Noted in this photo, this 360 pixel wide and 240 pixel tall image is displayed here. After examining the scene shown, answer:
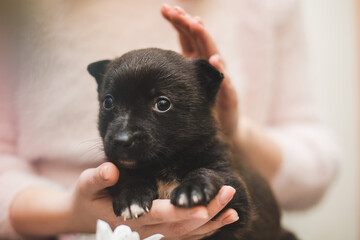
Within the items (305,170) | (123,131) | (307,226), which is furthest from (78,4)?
(305,170)

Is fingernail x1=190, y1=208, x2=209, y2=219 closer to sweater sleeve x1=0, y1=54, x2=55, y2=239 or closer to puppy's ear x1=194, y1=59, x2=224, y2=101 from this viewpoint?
puppy's ear x1=194, y1=59, x2=224, y2=101

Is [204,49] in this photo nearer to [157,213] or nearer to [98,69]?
[98,69]

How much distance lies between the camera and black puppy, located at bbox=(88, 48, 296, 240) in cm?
110

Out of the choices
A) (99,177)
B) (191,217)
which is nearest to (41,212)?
(99,177)

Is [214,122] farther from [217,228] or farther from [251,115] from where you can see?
[251,115]

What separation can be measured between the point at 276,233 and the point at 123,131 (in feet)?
2.71

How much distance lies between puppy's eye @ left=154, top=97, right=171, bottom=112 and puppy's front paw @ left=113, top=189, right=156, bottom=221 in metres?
0.29

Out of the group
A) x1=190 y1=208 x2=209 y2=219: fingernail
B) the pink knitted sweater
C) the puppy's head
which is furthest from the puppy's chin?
x1=190 y1=208 x2=209 y2=219: fingernail

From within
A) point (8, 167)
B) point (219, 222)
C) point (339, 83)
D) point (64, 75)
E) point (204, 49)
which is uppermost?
point (339, 83)

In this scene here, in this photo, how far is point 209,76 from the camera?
1.32 m

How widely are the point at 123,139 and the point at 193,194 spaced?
0.86 ft

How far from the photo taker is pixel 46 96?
1.12 m

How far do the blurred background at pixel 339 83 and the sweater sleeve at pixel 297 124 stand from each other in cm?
18

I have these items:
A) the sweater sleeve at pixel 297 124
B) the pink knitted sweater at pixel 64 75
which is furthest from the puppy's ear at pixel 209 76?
the sweater sleeve at pixel 297 124
